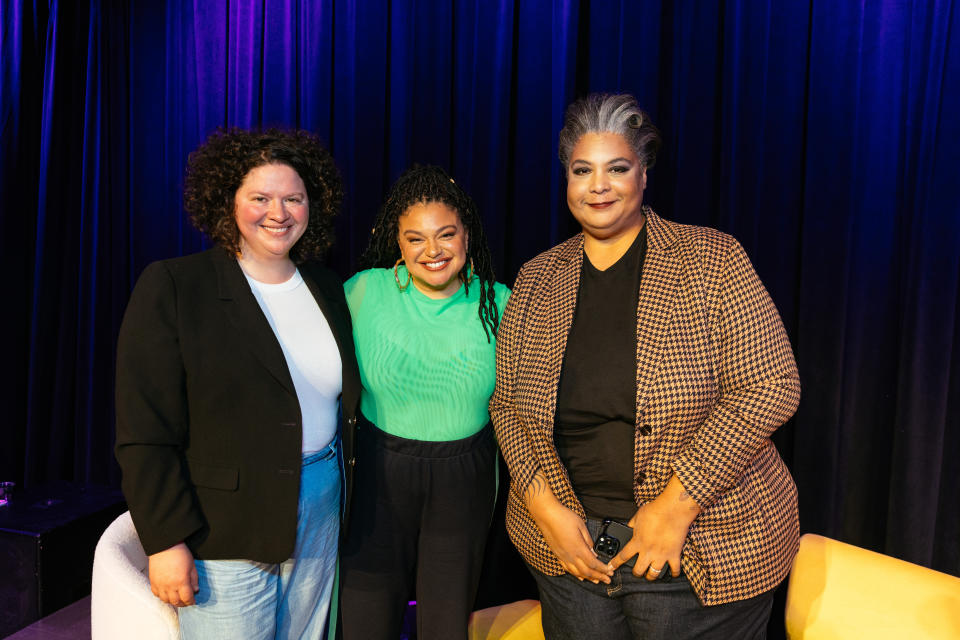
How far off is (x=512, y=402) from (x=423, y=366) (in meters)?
0.24

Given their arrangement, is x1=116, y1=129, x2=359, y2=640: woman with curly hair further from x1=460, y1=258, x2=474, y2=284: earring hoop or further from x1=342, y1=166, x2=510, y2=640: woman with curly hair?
x1=460, y1=258, x2=474, y2=284: earring hoop

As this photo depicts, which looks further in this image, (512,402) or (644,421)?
(512,402)

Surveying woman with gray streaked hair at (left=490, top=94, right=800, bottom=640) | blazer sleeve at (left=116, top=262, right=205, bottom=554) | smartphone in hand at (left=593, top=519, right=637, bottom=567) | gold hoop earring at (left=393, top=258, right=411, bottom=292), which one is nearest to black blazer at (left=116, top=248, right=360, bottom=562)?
blazer sleeve at (left=116, top=262, right=205, bottom=554)

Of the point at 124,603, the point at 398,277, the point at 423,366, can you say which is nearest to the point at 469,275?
the point at 398,277

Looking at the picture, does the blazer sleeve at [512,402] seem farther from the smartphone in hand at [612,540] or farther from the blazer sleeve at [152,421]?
the blazer sleeve at [152,421]

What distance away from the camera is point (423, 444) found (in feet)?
5.39

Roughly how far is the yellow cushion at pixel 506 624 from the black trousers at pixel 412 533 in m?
0.12

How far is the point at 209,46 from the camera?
3.08 meters

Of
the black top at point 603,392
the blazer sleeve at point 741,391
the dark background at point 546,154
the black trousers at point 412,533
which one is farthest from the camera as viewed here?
the dark background at point 546,154

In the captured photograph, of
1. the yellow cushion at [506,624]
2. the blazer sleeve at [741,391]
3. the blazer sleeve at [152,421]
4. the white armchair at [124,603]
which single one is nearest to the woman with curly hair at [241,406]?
the blazer sleeve at [152,421]

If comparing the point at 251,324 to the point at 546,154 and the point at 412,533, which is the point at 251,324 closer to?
the point at 412,533

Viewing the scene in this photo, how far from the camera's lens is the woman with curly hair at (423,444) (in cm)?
164

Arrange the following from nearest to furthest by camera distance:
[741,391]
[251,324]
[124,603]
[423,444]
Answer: [741,391]
[251,324]
[124,603]
[423,444]

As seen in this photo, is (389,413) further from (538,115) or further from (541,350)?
(538,115)
